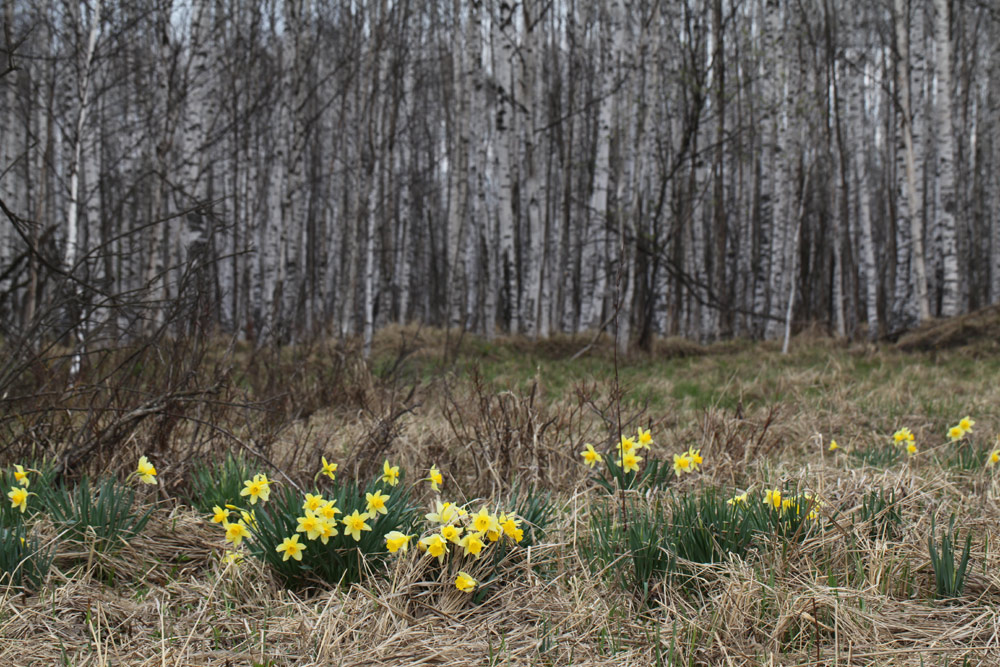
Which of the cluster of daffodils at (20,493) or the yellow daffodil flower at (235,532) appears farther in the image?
the cluster of daffodils at (20,493)

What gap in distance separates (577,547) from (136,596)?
1.35 metres

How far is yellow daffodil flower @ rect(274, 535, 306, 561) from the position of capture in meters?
1.98

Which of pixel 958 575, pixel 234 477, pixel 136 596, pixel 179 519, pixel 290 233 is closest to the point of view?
pixel 958 575

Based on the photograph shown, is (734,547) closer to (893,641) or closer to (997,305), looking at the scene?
(893,641)

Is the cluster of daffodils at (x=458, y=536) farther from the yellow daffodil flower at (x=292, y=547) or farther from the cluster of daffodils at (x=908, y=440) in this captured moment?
the cluster of daffodils at (x=908, y=440)

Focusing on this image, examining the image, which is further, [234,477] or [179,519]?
[234,477]

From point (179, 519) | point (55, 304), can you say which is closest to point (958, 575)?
point (179, 519)

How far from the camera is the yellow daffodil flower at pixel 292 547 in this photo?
1983 millimetres

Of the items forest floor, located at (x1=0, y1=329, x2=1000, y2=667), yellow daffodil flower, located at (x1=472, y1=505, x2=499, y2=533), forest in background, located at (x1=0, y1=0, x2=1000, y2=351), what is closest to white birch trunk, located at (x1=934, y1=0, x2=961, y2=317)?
forest in background, located at (x1=0, y1=0, x2=1000, y2=351)

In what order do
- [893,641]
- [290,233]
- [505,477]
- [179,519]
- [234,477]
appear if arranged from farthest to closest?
1. [290,233]
2. [505,477]
3. [234,477]
4. [179,519]
5. [893,641]

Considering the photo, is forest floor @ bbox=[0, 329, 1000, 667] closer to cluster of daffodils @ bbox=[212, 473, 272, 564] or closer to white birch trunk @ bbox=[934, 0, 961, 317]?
cluster of daffodils @ bbox=[212, 473, 272, 564]

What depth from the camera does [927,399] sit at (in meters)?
5.40

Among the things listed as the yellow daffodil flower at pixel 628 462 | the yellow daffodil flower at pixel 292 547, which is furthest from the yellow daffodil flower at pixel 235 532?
the yellow daffodil flower at pixel 628 462

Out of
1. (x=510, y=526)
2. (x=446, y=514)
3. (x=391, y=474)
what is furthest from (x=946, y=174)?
(x=446, y=514)
